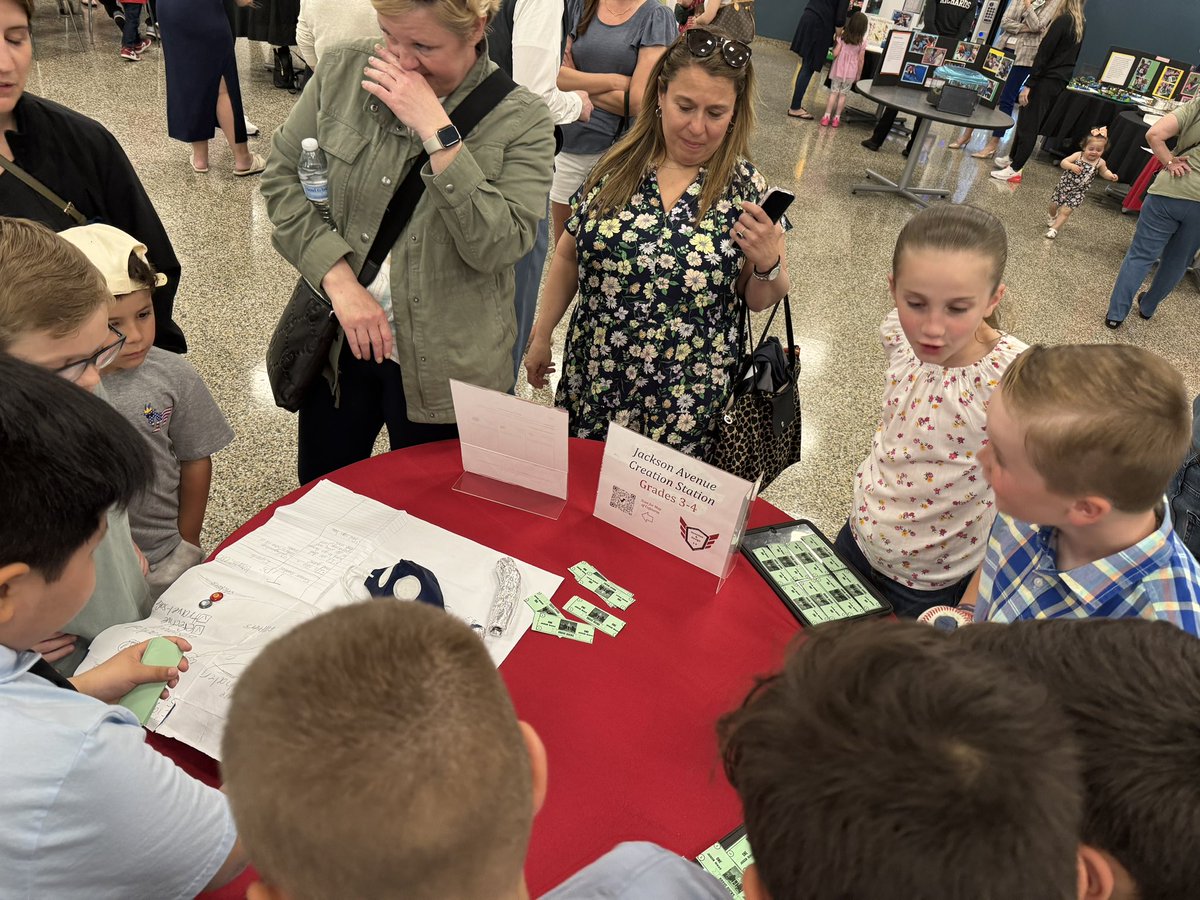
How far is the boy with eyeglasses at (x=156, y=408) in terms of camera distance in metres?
1.57

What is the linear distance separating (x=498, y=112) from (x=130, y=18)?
6.82 m

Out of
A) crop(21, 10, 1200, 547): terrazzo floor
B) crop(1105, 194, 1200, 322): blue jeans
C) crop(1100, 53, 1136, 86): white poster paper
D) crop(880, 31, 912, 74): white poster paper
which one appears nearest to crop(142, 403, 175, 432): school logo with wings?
crop(21, 10, 1200, 547): terrazzo floor

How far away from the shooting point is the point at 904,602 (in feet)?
6.04

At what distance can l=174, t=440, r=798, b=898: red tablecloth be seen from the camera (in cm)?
109

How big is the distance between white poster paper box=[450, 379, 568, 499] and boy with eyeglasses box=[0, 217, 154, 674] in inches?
24.3

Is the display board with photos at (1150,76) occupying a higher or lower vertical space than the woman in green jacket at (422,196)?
higher

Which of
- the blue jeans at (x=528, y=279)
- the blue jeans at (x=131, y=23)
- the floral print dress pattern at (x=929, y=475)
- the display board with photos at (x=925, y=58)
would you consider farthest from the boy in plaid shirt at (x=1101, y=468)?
the blue jeans at (x=131, y=23)

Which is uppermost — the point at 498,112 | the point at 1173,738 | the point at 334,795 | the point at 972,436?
the point at 498,112

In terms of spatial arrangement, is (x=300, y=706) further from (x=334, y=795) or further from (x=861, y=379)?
(x=861, y=379)

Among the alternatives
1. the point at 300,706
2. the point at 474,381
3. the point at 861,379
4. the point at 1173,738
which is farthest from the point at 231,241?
the point at 1173,738

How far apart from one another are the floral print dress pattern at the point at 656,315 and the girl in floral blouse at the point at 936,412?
40 centimetres

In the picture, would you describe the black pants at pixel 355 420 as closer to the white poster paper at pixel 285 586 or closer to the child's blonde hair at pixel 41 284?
the white poster paper at pixel 285 586

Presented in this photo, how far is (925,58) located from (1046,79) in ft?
6.97

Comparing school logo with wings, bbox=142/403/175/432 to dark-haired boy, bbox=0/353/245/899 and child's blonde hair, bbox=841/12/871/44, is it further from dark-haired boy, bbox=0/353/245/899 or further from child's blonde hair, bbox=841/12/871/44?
child's blonde hair, bbox=841/12/871/44
